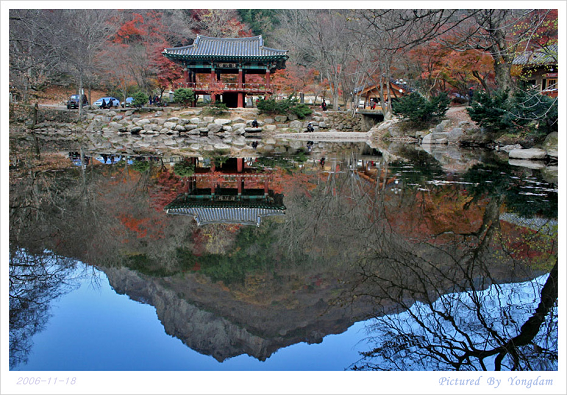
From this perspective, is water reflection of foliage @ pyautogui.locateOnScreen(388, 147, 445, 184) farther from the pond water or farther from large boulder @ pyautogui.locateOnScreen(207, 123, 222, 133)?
large boulder @ pyautogui.locateOnScreen(207, 123, 222, 133)

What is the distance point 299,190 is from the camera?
24.9ft

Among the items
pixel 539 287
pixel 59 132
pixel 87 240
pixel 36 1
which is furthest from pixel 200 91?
pixel 539 287

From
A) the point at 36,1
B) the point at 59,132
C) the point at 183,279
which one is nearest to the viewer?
the point at 183,279

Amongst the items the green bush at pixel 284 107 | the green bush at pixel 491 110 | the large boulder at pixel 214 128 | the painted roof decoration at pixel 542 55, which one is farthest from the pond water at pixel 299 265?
the green bush at pixel 284 107

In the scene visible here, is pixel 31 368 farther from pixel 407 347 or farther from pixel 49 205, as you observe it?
pixel 49 205

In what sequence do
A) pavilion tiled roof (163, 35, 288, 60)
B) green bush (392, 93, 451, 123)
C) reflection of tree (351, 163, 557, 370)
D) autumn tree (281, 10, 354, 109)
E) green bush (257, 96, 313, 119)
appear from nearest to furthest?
1. reflection of tree (351, 163, 557, 370)
2. green bush (392, 93, 451, 123)
3. green bush (257, 96, 313, 119)
4. pavilion tiled roof (163, 35, 288, 60)
5. autumn tree (281, 10, 354, 109)

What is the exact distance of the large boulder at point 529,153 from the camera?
1241 centimetres

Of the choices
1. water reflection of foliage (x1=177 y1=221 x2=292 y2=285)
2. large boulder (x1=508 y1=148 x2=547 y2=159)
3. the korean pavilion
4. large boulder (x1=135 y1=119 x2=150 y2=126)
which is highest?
the korean pavilion

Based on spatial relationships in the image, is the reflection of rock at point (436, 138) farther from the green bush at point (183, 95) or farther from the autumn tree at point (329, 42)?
the green bush at point (183, 95)

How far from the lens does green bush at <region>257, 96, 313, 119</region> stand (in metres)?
26.8

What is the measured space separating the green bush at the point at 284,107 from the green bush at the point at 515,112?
11.9 meters

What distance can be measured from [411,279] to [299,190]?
14.0 feet

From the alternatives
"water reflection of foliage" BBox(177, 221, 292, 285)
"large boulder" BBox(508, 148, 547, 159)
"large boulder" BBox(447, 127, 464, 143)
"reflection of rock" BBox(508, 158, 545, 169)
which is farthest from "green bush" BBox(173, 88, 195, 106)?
"water reflection of foliage" BBox(177, 221, 292, 285)

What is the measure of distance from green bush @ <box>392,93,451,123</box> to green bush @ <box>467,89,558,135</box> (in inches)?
107
